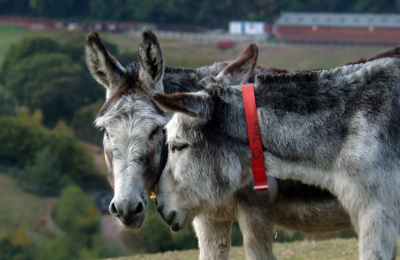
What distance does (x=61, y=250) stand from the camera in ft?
176

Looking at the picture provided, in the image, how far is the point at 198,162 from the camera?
600cm

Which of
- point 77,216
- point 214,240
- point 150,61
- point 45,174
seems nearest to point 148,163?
point 150,61

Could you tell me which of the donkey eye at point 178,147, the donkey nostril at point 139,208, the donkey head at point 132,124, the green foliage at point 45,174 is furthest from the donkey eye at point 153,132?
the green foliage at point 45,174

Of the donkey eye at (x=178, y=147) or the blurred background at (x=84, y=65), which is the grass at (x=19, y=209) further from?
the donkey eye at (x=178, y=147)

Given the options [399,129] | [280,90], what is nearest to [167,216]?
[280,90]

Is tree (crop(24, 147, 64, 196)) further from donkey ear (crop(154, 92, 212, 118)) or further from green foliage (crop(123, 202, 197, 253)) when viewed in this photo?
donkey ear (crop(154, 92, 212, 118))

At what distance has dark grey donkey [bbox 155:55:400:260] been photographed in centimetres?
569

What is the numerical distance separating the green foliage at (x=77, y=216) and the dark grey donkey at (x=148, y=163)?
52660mm

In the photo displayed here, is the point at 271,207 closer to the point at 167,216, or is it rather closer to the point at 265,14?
the point at 167,216

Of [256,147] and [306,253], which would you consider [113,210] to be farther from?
[306,253]

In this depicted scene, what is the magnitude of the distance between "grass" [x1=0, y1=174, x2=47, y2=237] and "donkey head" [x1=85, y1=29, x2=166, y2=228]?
184 ft

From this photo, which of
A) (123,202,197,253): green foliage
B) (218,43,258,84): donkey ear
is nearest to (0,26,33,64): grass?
(123,202,197,253): green foliage

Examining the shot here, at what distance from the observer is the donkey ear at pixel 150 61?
261 inches

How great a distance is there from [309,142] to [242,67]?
1.63 meters
